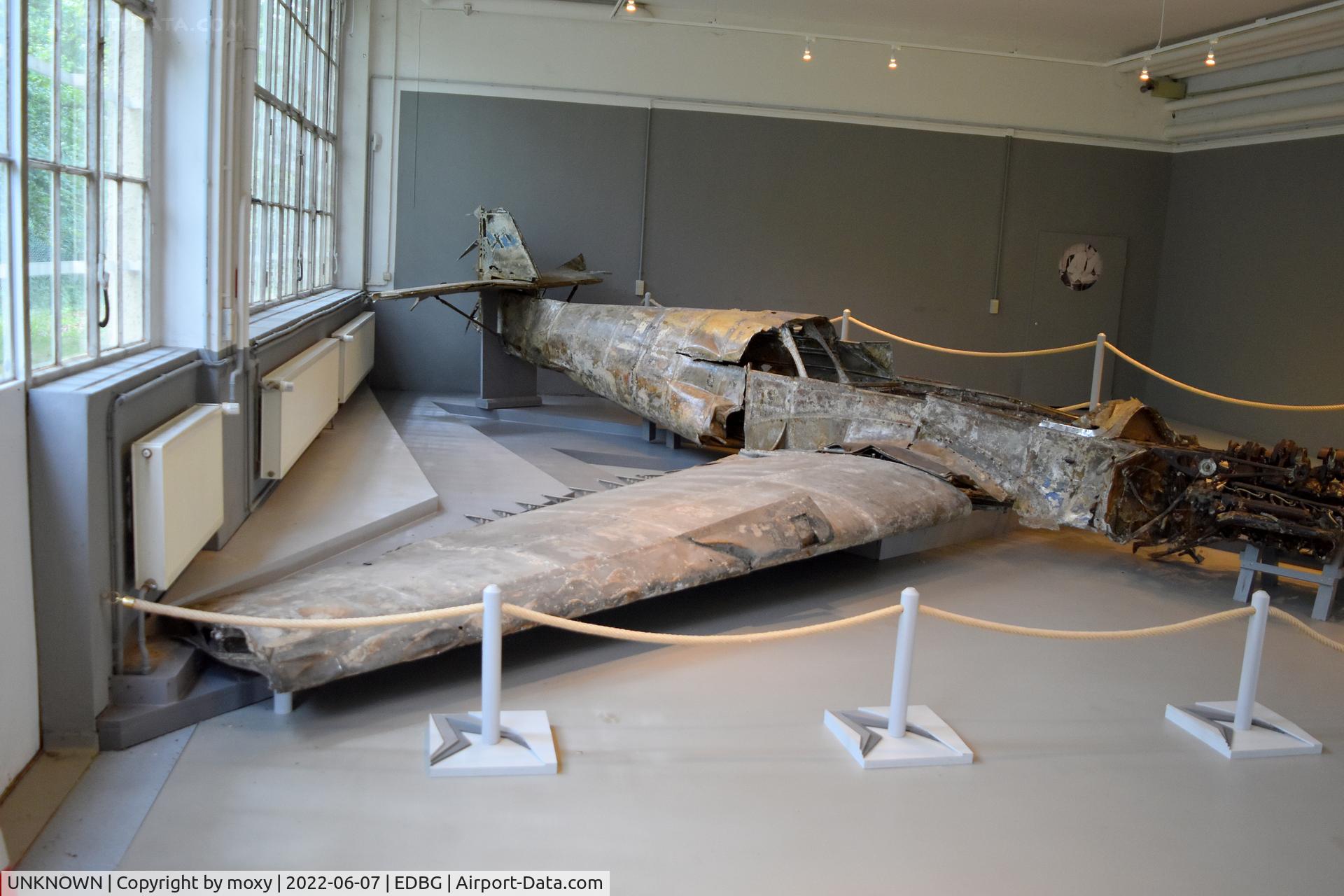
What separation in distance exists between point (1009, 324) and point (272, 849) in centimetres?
1359

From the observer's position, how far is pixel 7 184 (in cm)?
323

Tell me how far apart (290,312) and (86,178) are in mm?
3953

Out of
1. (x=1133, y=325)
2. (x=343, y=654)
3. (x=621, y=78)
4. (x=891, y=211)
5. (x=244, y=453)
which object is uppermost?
(x=621, y=78)

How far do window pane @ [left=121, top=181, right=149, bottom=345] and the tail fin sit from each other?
657 cm

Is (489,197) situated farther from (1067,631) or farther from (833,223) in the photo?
(1067,631)

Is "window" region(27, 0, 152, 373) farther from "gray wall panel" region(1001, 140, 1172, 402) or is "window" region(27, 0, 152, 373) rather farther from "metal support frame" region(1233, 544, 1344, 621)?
"gray wall panel" region(1001, 140, 1172, 402)

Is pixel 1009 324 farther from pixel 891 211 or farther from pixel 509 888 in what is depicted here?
pixel 509 888

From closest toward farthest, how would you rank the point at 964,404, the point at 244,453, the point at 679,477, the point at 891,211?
the point at 244,453 < the point at 679,477 < the point at 964,404 < the point at 891,211

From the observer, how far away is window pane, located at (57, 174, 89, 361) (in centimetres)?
380

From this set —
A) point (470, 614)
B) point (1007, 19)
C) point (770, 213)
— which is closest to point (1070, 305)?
point (1007, 19)

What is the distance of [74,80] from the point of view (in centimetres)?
383

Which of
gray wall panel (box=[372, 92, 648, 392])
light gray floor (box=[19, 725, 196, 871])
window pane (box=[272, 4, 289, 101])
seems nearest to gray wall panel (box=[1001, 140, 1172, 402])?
gray wall panel (box=[372, 92, 648, 392])

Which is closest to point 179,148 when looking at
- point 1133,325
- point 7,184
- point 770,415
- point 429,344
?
point 7,184

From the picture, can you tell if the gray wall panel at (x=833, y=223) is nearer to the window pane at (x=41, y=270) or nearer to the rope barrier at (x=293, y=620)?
the window pane at (x=41, y=270)
